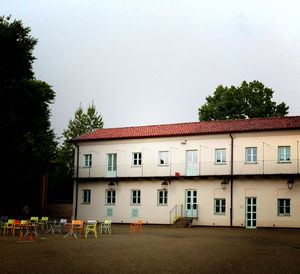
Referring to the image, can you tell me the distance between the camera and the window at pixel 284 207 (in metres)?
29.7

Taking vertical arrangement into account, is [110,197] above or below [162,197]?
below

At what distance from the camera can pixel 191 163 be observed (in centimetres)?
3281

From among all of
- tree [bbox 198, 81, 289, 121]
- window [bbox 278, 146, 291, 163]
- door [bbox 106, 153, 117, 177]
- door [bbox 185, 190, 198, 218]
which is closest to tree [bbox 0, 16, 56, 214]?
door [bbox 106, 153, 117, 177]

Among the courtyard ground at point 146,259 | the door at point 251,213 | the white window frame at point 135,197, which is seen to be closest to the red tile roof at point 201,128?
the white window frame at point 135,197

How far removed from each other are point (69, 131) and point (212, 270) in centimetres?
4696

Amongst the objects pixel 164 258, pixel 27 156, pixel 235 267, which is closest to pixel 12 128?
pixel 27 156

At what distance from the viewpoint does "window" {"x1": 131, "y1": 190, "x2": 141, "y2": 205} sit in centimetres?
3456

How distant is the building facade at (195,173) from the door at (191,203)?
0.23 feet

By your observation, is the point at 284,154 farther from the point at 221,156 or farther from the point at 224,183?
the point at 224,183

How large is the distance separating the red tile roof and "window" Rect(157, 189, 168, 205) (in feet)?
13.6

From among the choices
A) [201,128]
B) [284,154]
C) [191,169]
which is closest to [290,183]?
[284,154]

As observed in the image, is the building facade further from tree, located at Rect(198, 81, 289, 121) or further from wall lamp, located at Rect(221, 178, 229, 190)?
tree, located at Rect(198, 81, 289, 121)

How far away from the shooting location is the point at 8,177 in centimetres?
2566

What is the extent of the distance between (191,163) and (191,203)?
9.22ft
